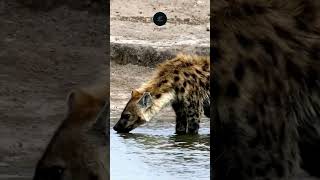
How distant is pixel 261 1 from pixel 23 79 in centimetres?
58

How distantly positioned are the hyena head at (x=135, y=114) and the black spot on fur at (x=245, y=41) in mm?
2807

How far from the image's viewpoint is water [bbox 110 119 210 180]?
152 inches

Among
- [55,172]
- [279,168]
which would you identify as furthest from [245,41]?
[55,172]

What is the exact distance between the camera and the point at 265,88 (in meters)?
2.25

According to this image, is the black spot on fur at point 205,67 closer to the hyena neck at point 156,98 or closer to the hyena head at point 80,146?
the hyena neck at point 156,98

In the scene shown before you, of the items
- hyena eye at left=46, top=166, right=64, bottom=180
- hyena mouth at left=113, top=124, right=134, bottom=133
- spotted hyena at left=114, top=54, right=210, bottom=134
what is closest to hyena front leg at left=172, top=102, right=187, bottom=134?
spotted hyena at left=114, top=54, right=210, bottom=134

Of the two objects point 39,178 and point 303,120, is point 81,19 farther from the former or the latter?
point 303,120

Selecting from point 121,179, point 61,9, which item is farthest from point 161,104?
point 61,9

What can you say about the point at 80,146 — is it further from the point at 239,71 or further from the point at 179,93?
the point at 179,93

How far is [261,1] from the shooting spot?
→ 225 cm

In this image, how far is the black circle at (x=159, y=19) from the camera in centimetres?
782

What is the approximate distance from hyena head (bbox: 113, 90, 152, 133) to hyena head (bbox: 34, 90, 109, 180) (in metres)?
2.74

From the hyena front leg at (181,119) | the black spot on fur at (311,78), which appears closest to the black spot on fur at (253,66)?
the black spot on fur at (311,78)

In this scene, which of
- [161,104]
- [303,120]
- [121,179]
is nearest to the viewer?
[303,120]
